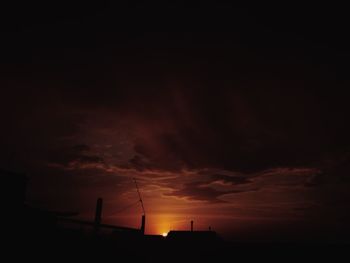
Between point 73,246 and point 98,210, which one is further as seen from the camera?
point 98,210

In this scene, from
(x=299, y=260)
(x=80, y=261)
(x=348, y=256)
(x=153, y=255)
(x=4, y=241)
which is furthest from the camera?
(x=348, y=256)

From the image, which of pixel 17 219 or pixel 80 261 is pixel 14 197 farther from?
pixel 80 261

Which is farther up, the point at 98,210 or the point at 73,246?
the point at 98,210

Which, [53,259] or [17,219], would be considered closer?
[53,259]

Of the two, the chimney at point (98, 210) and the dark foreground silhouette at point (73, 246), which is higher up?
the chimney at point (98, 210)

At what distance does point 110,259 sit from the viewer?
58.6ft

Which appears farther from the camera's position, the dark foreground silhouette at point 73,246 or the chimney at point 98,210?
the chimney at point 98,210

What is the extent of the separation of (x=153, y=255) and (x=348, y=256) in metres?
20.4

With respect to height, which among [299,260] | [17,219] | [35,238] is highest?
[17,219]

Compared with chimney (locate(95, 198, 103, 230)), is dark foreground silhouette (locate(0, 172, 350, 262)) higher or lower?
lower

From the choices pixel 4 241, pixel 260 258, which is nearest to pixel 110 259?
pixel 4 241

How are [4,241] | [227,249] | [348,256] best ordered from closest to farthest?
[4,241] → [227,249] → [348,256]

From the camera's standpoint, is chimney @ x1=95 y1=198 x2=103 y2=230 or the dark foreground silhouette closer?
the dark foreground silhouette

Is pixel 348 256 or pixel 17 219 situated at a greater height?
pixel 17 219
